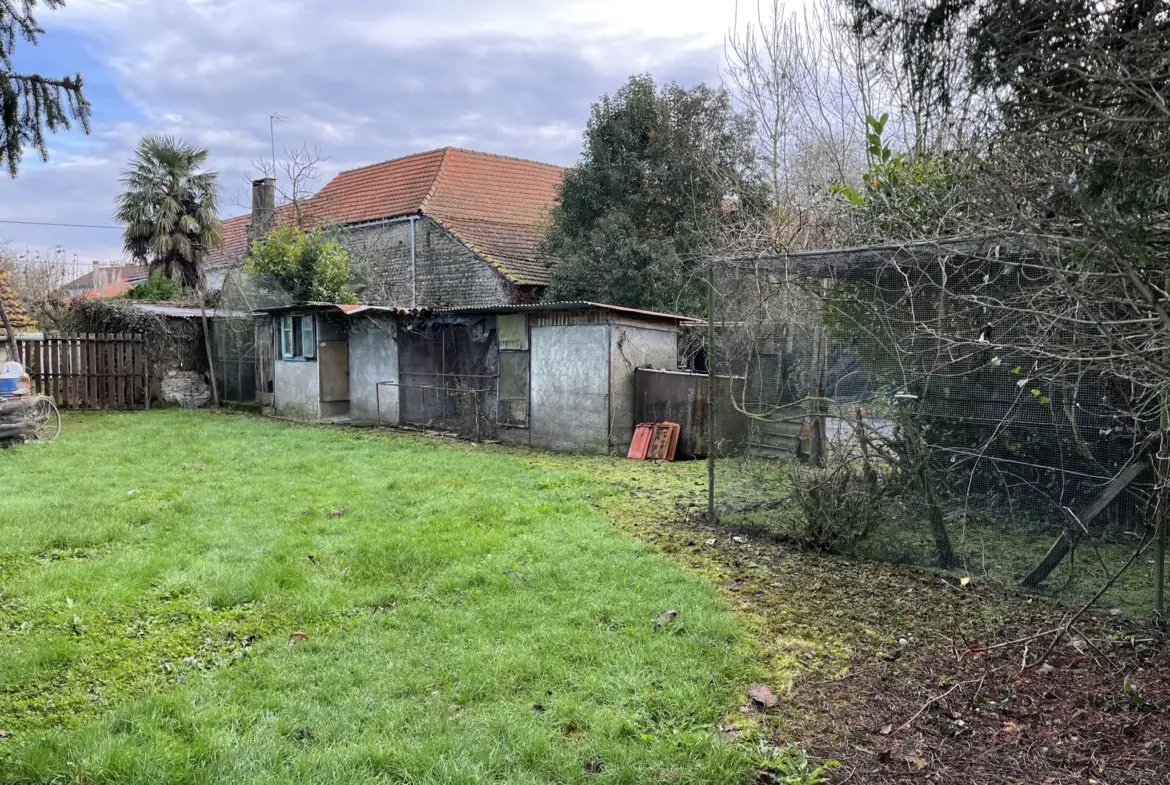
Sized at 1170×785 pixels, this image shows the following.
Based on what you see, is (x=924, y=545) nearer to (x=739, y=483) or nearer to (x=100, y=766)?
(x=739, y=483)

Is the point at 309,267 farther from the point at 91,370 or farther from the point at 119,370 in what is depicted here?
the point at 91,370

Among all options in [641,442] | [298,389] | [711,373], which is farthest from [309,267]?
[711,373]

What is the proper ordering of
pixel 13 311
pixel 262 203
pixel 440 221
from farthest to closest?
pixel 262 203, pixel 440 221, pixel 13 311

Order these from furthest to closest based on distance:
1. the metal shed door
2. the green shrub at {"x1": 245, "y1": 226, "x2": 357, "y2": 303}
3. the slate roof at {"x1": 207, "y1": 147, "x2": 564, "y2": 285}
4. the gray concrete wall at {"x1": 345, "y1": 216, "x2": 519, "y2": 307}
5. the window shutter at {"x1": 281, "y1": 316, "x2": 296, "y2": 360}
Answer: the slate roof at {"x1": 207, "y1": 147, "x2": 564, "y2": 285}
the gray concrete wall at {"x1": 345, "y1": 216, "x2": 519, "y2": 307}
the green shrub at {"x1": 245, "y1": 226, "x2": 357, "y2": 303}
the window shutter at {"x1": 281, "y1": 316, "x2": 296, "y2": 360}
the metal shed door

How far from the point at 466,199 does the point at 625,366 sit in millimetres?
11866

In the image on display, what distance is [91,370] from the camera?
16016 millimetres

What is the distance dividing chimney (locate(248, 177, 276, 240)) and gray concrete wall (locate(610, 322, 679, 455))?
1584 cm

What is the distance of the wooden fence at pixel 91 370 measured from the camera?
15516 mm

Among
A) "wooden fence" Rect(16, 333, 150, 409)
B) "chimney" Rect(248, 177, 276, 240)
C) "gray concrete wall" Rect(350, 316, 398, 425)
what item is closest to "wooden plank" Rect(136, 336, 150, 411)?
"wooden fence" Rect(16, 333, 150, 409)

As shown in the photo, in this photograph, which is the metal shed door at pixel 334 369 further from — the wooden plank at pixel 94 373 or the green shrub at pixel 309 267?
the wooden plank at pixel 94 373

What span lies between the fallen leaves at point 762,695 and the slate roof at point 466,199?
14.5 metres

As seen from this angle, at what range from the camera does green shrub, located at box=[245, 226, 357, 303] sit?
57.1 ft

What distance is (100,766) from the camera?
2.66m

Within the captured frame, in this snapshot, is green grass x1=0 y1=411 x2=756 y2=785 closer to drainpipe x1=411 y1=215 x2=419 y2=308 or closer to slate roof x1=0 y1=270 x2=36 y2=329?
slate roof x1=0 y1=270 x2=36 y2=329
